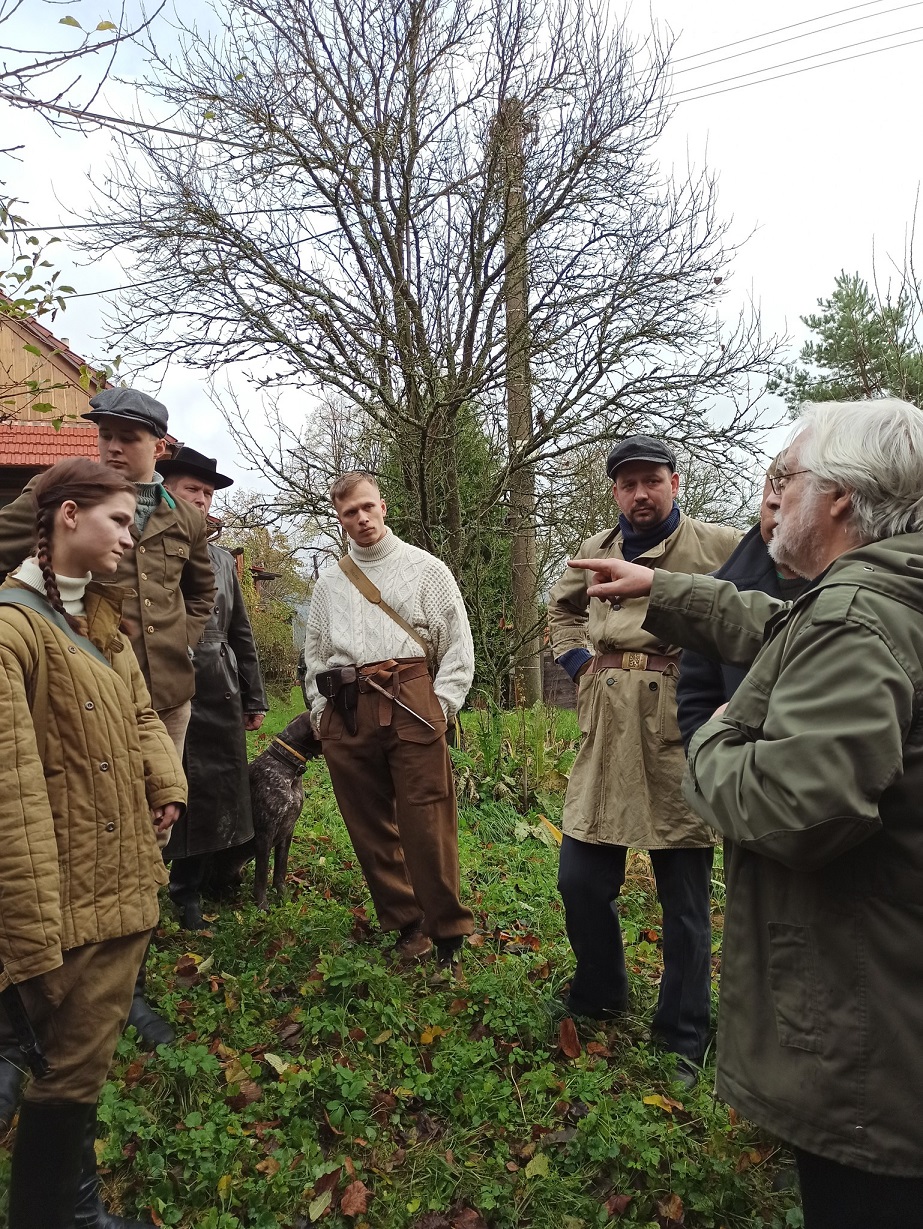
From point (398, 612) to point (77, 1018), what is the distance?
2484 millimetres

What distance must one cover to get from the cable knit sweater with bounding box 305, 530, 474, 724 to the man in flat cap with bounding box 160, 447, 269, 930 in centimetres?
59

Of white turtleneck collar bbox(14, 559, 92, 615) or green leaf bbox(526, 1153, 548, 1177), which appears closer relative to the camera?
white turtleneck collar bbox(14, 559, 92, 615)

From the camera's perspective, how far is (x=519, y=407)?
871cm

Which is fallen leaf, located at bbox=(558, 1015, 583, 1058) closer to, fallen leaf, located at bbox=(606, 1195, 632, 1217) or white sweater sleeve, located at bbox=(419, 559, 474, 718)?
fallen leaf, located at bbox=(606, 1195, 632, 1217)

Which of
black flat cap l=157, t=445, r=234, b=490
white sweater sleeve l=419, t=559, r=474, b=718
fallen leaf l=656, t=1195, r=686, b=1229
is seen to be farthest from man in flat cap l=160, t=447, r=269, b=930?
fallen leaf l=656, t=1195, r=686, b=1229

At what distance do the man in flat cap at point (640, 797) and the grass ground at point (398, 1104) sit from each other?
244 mm

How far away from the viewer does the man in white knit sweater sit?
4137 mm

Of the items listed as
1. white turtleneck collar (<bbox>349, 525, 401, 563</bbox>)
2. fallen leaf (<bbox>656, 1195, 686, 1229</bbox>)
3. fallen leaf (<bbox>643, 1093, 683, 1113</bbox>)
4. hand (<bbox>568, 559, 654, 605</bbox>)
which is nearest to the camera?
hand (<bbox>568, 559, 654, 605</bbox>)

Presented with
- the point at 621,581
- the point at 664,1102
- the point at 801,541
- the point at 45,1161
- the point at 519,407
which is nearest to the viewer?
the point at 801,541

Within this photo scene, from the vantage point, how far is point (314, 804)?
7.55 metres

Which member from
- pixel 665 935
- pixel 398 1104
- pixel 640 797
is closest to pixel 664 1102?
pixel 665 935

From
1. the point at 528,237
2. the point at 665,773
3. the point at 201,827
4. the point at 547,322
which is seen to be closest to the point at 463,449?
the point at 547,322

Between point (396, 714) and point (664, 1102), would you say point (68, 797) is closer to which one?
point (396, 714)

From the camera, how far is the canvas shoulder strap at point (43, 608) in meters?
2.19
